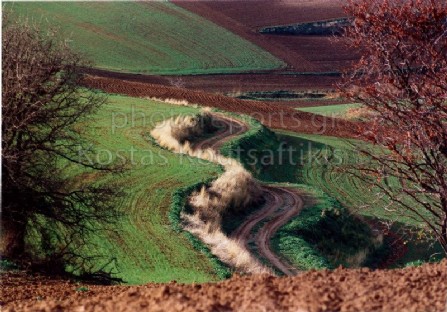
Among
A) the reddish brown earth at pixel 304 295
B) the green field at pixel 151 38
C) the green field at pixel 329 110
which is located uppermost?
the green field at pixel 151 38

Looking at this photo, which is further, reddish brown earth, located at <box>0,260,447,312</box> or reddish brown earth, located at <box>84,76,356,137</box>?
reddish brown earth, located at <box>84,76,356,137</box>

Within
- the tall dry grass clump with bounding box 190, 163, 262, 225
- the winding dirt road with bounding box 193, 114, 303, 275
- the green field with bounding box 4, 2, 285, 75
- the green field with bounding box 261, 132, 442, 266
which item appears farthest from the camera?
the green field with bounding box 4, 2, 285, 75

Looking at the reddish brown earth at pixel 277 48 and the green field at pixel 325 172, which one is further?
the reddish brown earth at pixel 277 48

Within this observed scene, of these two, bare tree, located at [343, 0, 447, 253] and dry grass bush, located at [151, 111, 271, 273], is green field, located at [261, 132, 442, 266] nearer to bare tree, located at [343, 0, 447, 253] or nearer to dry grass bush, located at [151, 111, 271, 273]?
dry grass bush, located at [151, 111, 271, 273]

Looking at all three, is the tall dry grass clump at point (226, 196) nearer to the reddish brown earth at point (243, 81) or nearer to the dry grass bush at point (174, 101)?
the dry grass bush at point (174, 101)

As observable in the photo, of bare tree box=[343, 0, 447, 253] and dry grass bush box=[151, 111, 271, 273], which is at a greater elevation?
bare tree box=[343, 0, 447, 253]

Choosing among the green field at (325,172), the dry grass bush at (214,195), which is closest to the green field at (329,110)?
the green field at (325,172)

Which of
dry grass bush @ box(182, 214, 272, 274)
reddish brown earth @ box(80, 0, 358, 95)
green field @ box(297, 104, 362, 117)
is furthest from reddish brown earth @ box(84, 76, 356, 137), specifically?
dry grass bush @ box(182, 214, 272, 274)
